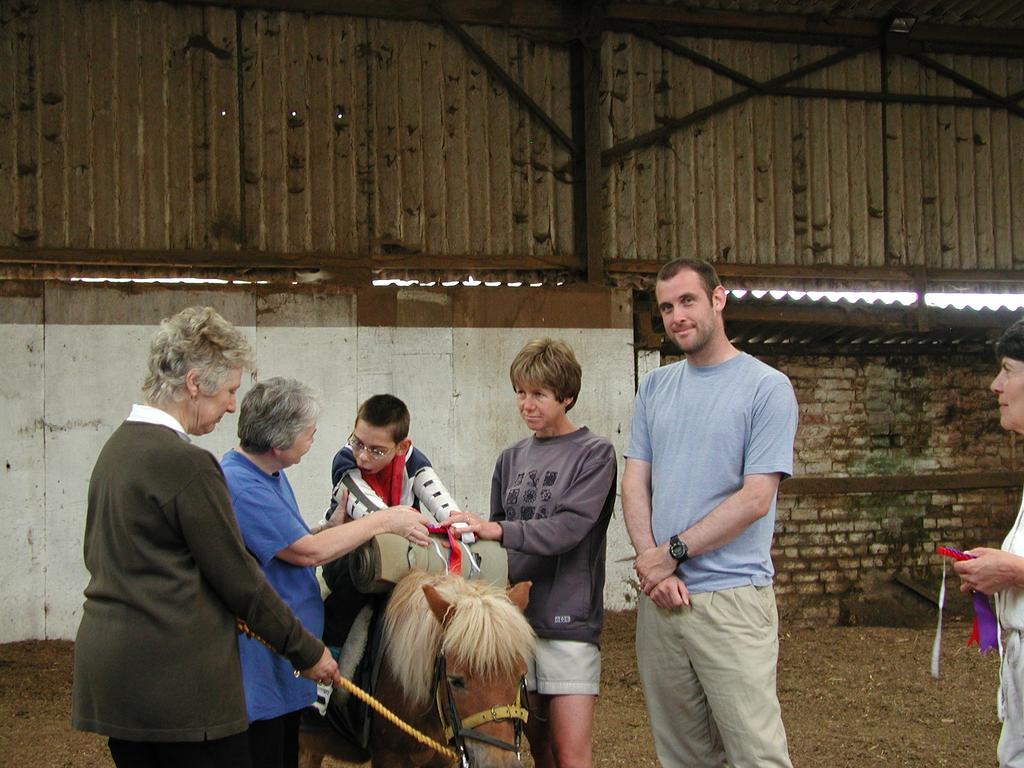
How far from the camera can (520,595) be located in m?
2.87

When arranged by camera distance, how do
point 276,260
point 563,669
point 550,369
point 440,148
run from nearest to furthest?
point 563,669
point 550,369
point 276,260
point 440,148

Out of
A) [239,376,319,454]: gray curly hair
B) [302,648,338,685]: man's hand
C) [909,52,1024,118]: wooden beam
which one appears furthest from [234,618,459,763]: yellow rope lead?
[909,52,1024,118]: wooden beam

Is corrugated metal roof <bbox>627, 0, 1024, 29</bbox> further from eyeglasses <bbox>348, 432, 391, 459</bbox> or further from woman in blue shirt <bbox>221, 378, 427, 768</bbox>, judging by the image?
woman in blue shirt <bbox>221, 378, 427, 768</bbox>

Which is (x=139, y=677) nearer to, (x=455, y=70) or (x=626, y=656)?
(x=626, y=656)

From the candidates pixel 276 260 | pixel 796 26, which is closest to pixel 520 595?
pixel 276 260

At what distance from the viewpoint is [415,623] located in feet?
9.37

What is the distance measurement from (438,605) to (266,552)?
486 millimetres

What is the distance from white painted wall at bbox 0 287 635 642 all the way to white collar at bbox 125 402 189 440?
4819 millimetres

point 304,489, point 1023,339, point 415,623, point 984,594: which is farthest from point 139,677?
point 304,489

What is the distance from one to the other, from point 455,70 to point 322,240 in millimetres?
1701

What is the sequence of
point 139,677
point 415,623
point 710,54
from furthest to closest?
point 710,54 < point 415,623 < point 139,677

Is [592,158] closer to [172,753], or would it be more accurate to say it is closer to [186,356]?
[186,356]

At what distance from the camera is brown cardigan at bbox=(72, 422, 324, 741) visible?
2109mm

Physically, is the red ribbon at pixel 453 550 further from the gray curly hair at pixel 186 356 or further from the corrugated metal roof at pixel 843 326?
the corrugated metal roof at pixel 843 326
